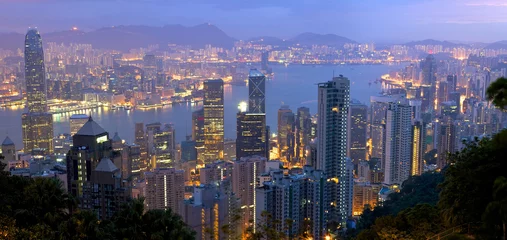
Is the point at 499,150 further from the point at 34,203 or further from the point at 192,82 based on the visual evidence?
the point at 192,82

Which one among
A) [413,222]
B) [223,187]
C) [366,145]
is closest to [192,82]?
[366,145]

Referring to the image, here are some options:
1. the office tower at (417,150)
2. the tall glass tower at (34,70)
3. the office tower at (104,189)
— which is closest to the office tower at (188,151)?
the office tower at (417,150)

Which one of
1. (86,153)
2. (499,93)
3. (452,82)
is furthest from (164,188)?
(452,82)

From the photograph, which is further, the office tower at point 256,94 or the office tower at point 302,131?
the office tower at point 256,94

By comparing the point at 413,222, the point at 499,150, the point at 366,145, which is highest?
the point at 499,150

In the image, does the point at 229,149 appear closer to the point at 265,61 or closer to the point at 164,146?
the point at 164,146

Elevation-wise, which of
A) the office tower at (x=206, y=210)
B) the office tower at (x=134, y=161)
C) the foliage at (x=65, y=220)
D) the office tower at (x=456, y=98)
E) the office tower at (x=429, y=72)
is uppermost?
the office tower at (x=429, y=72)

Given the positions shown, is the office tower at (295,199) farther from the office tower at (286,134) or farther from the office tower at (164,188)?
the office tower at (286,134)
